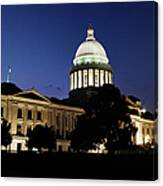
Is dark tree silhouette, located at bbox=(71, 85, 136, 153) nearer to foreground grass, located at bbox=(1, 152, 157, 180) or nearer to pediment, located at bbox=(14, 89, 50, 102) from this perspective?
foreground grass, located at bbox=(1, 152, 157, 180)

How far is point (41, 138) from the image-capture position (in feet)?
9.69

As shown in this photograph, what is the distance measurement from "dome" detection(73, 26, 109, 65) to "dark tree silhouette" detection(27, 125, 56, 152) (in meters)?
0.36

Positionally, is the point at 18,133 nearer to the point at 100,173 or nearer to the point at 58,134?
the point at 58,134

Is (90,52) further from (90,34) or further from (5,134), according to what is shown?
(5,134)

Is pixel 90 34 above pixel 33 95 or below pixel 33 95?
above

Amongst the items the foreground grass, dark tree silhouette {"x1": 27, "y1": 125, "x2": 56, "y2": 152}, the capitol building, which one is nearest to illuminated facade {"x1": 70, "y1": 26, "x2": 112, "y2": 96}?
the capitol building

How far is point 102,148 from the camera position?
2.89m

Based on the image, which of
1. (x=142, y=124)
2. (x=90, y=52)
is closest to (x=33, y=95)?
(x=90, y=52)

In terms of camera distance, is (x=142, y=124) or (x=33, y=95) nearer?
(x=142, y=124)

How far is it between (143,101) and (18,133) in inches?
25.0

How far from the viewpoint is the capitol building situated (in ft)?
9.53

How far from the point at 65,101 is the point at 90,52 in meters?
0.27

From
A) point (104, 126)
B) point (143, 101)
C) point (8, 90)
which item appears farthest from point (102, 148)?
point (8, 90)

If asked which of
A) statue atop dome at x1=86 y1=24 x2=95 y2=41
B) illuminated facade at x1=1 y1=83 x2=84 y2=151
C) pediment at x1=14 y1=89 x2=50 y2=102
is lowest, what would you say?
illuminated facade at x1=1 y1=83 x2=84 y2=151
